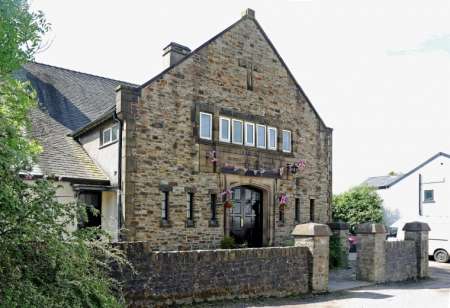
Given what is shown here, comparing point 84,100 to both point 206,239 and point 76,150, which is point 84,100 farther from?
point 206,239

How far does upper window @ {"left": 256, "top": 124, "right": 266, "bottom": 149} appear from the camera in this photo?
1908 cm

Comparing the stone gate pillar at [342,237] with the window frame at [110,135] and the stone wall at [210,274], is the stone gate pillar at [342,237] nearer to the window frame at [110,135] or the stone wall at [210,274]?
the stone wall at [210,274]

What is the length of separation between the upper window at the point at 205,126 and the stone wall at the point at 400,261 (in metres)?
7.34

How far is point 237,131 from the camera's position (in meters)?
18.3

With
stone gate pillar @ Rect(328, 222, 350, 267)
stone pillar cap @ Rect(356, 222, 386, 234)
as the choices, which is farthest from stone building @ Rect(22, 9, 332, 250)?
stone pillar cap @ Rect(356, 222, 386, 234)

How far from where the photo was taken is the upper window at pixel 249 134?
1861 cm

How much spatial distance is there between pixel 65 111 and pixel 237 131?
7.48 metres

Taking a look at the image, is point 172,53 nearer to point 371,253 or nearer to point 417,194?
point 371,253

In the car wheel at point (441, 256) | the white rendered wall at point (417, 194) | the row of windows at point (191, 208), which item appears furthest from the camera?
the white rendered wall at point (417, 194)

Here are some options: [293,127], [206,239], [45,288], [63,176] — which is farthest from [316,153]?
[45,288]

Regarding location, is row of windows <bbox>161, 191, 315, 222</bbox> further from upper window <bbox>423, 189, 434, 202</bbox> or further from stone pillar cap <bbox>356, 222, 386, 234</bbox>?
upper window <bbox>423, 189, 434, 202</bbox>

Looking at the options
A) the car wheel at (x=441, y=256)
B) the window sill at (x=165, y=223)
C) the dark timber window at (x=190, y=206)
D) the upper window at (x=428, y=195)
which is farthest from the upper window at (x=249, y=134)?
the upper window at (x=428, y=195)

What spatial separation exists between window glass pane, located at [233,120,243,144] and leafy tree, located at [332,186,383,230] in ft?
52.9

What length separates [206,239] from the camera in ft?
54.7
